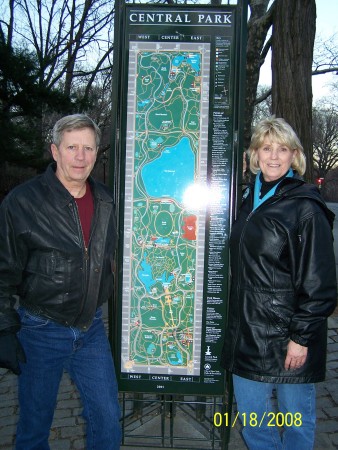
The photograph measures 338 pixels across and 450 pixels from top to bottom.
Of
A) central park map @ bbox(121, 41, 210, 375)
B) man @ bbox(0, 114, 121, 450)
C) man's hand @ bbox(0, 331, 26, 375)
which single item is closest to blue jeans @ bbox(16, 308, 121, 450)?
man @ bbox(0, 114, 121, 450)

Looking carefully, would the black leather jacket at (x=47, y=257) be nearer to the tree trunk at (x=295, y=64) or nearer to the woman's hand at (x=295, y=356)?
the woman's hand at (x=295, y=356)

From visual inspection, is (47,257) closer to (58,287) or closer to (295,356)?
(58,287)

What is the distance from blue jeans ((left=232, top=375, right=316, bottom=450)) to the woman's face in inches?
45.5

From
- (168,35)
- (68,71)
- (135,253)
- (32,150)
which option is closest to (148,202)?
(135,253)

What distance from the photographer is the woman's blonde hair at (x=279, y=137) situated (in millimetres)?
2416

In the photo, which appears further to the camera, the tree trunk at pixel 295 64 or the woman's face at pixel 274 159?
the tree trunk at pixel 295 64

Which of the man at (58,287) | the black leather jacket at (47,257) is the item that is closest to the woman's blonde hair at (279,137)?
the man at (58,287)

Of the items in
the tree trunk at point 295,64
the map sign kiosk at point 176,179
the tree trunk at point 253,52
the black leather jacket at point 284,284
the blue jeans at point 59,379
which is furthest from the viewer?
the tree trunk at point 253,52

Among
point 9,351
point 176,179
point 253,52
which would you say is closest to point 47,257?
point 9,351

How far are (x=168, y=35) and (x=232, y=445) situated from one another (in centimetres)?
304

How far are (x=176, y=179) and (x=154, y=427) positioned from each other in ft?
6.64

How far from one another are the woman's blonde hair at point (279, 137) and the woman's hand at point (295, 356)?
0.96 meters

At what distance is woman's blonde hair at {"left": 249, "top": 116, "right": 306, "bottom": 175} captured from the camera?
2416 mm

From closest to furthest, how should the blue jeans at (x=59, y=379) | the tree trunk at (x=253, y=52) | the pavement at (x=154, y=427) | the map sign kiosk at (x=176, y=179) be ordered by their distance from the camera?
the blue jeans at (x=59, y=379) < the map sign kiosk at (x=176, y=179) < the pavement at (x=154, y=427) < the tree trunk at (x=253, y=52)
